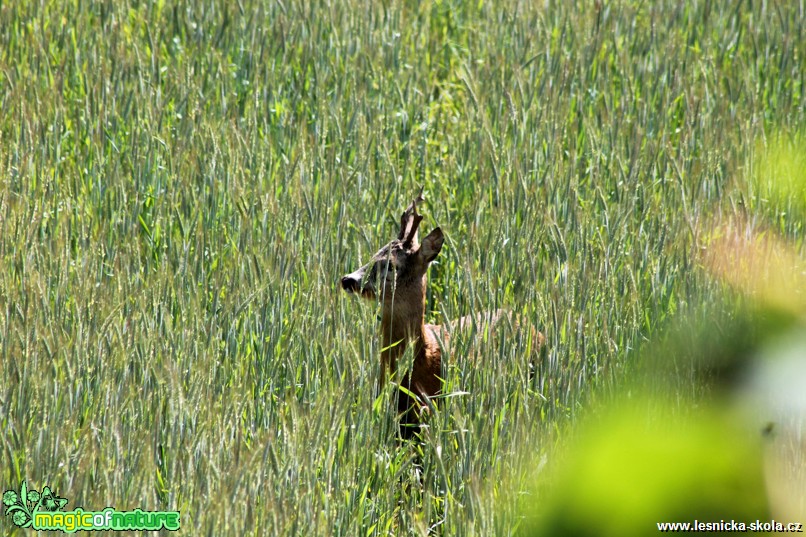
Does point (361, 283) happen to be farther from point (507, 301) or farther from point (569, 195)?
point (569, 195)

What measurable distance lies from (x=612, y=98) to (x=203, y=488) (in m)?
3.90

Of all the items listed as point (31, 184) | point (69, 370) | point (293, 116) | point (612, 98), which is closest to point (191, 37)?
point (293, 116)

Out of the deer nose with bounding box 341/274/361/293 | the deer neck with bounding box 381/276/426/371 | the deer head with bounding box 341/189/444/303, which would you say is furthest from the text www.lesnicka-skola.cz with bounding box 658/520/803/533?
the deer neck with bounding box 381/276/426/371

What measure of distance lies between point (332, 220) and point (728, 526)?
3570mm

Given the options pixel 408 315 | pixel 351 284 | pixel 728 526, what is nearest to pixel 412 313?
pixel 408 315

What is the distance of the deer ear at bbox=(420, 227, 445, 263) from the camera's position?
3.74 metres

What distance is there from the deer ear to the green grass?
140 mm

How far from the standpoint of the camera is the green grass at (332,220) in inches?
107

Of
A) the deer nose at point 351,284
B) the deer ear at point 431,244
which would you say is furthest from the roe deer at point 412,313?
the deer nose at point 351,284

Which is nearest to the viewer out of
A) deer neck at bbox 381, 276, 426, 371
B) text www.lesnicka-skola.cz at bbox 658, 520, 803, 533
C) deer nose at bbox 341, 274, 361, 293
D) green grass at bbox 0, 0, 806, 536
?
text www.lesnicka-skola.cz at bbox 658, 520, 803, 533

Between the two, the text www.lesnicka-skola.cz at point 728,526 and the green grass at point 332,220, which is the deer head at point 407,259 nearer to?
the green grass at point 332,220

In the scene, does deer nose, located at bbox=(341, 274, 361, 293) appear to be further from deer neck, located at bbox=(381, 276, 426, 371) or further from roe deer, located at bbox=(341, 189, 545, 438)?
deer neck, located at bbox=(381, 276, 426, 371)

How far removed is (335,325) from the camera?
3287 millimetres

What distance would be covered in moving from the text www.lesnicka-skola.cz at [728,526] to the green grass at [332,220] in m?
0.16
